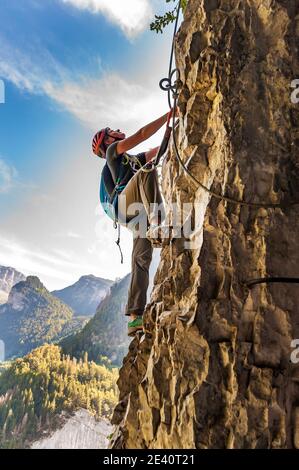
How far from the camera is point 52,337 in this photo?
68.4m

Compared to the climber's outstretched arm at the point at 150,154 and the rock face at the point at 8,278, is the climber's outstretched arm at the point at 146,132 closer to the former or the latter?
the climber's outstretched arm at the point at 150,154

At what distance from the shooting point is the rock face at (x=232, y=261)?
2.67 meters

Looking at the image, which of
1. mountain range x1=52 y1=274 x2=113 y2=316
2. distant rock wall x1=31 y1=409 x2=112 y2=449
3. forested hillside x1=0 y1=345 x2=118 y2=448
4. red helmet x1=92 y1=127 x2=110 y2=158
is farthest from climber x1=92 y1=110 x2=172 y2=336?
mountain range x1=52 y1=274 x2=113 y2=316

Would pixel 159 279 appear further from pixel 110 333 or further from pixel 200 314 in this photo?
pixel 110 333

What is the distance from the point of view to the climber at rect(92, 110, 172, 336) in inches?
181

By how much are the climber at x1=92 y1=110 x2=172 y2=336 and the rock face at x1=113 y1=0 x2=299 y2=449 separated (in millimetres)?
537

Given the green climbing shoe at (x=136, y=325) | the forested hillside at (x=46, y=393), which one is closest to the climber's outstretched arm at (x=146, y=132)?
the green climbing shoe at (x=136, y=325)

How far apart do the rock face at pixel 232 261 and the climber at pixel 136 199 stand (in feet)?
1.76

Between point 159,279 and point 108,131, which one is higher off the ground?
point 108,131

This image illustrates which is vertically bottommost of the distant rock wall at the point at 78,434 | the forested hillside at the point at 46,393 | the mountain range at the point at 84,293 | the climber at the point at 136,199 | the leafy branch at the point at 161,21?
the distant rock wall at the point at 78,434

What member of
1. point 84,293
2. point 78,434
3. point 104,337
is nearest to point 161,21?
point 78,434

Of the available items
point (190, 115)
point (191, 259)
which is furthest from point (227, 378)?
point (190, 115)

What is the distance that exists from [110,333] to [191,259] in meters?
52.8

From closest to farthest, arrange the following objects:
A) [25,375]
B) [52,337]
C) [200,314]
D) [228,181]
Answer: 1. [200,314]
2. [228,181]
3. [25,375]
4. [52,337]
